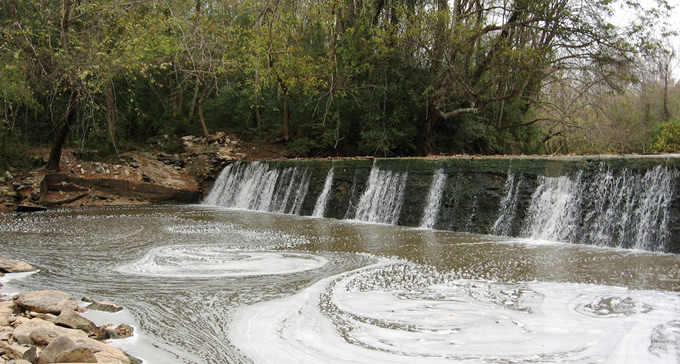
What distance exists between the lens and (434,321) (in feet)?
14.1

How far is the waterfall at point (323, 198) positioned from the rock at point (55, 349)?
10295 millimetres

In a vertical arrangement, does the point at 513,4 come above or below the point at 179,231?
above

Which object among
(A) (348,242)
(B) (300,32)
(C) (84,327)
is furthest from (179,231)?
(B) (300,32)

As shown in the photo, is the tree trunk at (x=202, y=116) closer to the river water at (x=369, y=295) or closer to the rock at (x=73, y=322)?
the river water at (x=369, y=295)

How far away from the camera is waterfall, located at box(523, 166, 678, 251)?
767 cm

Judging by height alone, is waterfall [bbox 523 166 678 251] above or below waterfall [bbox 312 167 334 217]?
above

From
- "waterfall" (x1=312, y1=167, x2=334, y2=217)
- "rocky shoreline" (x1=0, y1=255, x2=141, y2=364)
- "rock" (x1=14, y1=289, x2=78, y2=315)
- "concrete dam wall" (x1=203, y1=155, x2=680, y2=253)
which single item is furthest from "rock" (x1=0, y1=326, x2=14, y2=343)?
"waterfall" (x1=312, y1=167, x2=334, y2=217)

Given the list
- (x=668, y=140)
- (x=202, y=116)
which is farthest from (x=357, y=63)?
(x=668, y=140)

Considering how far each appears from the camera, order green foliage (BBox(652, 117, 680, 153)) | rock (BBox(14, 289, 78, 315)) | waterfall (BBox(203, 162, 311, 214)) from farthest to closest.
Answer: green foliage (BBox(652, 117, 680, 153)) < waterfall (BBox(203, 162, 311, 214)) < rock (BBox(14, 289, 78, 315))

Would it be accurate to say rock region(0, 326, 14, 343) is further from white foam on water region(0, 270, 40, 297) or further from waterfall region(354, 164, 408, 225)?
waterfall region(354, 164, 408, 225)

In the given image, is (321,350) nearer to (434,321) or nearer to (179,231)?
(434,321)

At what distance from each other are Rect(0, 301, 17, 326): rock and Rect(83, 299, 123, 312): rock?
0.58 meters

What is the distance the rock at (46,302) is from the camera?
4258mm

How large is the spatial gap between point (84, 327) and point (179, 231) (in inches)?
243
